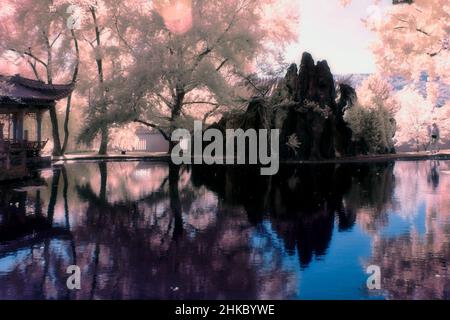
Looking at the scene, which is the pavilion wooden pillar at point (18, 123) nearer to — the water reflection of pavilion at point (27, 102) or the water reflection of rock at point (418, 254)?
the water reflection of pavilion at point (27, 102)

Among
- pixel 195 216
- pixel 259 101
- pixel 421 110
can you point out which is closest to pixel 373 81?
pixel 259 101

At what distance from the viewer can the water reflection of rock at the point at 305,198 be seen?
9893mm

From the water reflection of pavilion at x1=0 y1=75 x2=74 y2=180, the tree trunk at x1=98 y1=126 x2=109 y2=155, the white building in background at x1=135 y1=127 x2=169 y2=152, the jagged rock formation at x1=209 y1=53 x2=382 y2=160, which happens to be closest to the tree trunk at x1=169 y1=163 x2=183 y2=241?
the jagged rock formation at x1=209 y1=53 x2=382 y2=160

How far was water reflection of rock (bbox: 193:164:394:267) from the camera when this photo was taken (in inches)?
389

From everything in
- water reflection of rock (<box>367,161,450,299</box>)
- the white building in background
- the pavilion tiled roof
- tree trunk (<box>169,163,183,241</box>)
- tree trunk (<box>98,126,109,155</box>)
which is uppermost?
the pavilion tiled roof

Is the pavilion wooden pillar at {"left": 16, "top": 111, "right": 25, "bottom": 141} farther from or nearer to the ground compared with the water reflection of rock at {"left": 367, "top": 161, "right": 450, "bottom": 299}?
farther from the ground

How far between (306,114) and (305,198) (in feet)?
64.7

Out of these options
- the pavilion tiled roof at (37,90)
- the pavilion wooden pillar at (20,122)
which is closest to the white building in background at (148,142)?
the pavilion tiled roof at (37,90)

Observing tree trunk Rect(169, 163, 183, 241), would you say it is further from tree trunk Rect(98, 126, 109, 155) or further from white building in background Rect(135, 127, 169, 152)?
white building in background Rect(135, 127, 169, 152)

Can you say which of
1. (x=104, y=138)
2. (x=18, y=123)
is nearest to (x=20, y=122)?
(x=18, y=123)

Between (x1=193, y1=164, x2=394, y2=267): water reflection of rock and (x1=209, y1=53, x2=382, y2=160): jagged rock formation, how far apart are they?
28.1 feet
